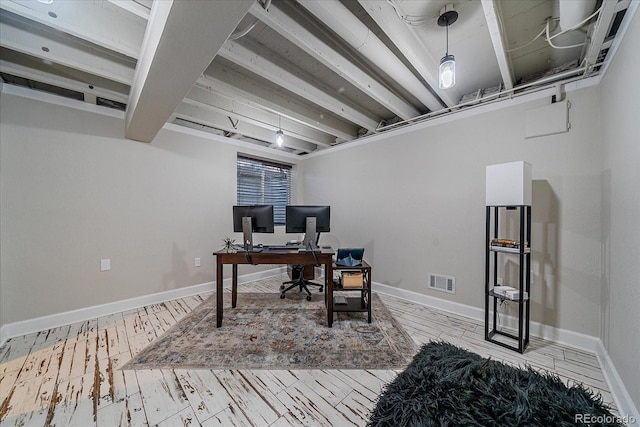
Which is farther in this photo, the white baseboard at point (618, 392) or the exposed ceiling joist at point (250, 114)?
the exposed ceiling joist at point (250, 114)

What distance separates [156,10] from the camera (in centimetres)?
135

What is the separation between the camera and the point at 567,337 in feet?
6.86

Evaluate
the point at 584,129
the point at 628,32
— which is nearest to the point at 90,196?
the point at 628,32

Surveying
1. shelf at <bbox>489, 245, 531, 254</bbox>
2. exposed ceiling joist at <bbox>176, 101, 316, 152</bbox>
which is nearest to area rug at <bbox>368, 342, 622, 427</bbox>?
shelf at <bbox>489, 245, 531, 254</bbox>

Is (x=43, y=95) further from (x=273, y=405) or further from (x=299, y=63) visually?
(x=273, y=405)

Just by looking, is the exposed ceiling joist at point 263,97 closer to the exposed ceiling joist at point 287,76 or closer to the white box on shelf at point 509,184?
the exposed ceiling joist at point 287,76

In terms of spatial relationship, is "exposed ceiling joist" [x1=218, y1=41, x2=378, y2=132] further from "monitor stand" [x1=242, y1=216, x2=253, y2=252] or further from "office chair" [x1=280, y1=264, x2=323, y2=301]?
"office chair" [x1=280, y1=264, x2=323, y2=301]

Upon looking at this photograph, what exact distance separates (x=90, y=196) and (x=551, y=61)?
5021mm

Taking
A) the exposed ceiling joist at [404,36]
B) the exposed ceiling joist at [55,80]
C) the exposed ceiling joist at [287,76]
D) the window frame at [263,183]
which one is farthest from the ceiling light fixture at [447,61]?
the window frame at [263,183]

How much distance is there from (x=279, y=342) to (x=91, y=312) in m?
2.34

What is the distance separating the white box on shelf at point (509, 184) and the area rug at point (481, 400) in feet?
4.88

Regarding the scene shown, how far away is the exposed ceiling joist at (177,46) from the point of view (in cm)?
112

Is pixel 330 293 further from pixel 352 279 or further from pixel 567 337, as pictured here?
pixel 567 337

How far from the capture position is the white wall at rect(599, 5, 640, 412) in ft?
4.43
